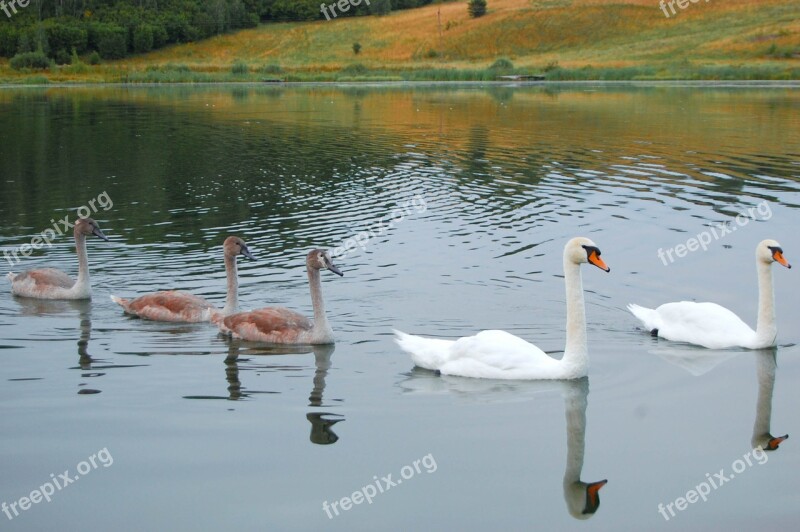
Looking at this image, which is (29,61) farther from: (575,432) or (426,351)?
(575,432)

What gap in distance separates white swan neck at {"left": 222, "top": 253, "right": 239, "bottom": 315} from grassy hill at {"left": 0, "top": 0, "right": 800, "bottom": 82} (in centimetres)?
7054

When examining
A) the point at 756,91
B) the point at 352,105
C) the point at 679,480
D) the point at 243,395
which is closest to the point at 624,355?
the point at 679,480

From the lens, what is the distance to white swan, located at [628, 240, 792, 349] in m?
10.8

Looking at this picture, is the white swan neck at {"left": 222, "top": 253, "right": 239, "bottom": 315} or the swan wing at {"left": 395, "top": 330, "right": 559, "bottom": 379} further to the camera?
the white swan neck at {"left": 222, "top": 253, "right": 239, "bottom": 315}

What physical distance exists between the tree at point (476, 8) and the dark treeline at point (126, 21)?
13.5 m

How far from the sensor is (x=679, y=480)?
7.48m

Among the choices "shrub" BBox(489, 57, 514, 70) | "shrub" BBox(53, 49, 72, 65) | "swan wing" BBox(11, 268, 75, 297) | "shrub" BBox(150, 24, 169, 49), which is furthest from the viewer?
"shrub" BBox(150, 24, 169, 49)

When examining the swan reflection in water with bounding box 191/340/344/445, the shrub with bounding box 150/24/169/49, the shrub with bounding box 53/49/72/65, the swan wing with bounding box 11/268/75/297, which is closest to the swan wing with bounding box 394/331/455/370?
the swan reflection in water with bounding box 191/340/344/445

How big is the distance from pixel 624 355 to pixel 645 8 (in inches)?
4549

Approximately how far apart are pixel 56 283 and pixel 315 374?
4693mm

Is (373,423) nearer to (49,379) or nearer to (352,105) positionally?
(49,379)

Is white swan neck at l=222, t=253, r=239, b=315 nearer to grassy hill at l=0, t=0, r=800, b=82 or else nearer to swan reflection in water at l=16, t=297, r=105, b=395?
swan reflection in water at l=16, t=297, r=105, b=395

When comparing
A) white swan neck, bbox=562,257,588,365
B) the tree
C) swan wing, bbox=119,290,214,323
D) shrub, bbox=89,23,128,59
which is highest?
the tree

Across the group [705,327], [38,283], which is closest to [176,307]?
[38,283]
